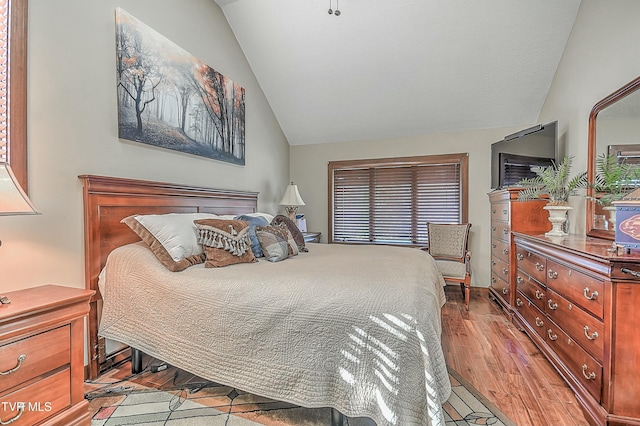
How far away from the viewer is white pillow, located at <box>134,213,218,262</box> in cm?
198

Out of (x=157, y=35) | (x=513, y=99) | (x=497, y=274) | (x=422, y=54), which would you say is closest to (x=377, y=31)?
(x=422, y=54)

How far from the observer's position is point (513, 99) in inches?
147

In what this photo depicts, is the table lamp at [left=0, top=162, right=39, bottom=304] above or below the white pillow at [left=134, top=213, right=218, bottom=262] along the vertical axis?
above

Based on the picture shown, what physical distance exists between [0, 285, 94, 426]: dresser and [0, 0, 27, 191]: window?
75cm

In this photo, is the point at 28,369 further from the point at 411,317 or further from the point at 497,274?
the point at 497,274

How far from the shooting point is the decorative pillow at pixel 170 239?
1.94 metres

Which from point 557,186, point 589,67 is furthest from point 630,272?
point 589,67

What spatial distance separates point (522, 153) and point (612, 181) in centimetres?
142

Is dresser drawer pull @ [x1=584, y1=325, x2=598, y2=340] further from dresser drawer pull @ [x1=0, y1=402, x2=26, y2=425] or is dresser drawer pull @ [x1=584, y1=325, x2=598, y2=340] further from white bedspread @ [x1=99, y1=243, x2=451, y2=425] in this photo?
dresser drawer pull @ [x1=0, y1=402, x2=26, y2=425]

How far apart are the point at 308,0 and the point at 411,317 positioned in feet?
10.5

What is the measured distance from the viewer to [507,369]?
2.14m

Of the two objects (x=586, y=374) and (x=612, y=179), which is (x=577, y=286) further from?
(x=612, y=179)

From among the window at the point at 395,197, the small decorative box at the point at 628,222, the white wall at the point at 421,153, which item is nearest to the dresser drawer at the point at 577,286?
the small decorative box at the point at 628,222

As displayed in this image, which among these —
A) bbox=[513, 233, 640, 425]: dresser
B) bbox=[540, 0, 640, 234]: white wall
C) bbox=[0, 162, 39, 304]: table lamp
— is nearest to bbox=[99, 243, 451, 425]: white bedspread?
bbox=[0, 162, 39, 304]: table lamp
